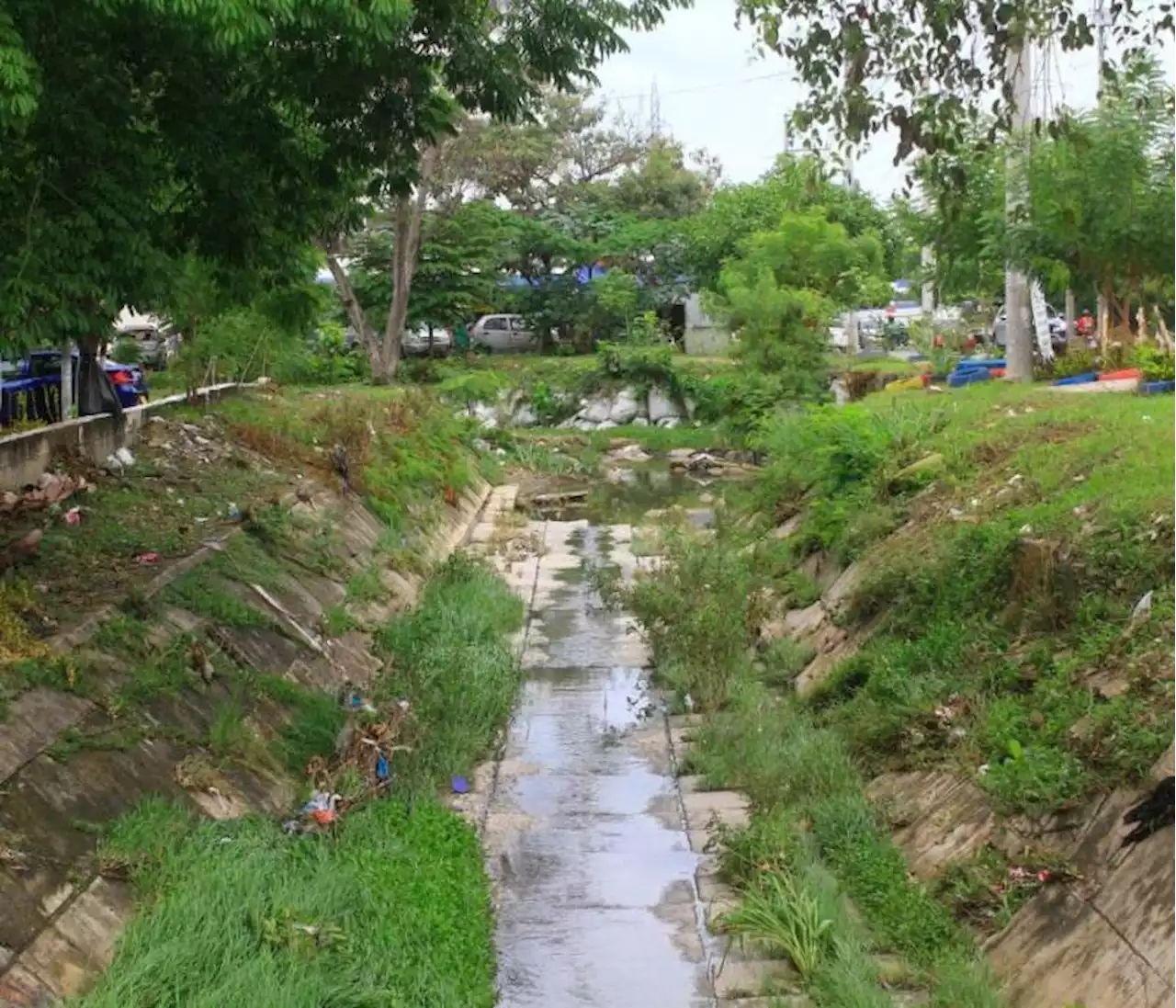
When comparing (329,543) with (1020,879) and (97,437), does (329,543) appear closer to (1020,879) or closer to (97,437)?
(97,437)

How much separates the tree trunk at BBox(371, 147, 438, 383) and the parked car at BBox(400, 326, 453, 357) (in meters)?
4.80

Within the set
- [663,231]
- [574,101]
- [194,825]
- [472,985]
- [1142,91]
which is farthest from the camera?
[574,101]

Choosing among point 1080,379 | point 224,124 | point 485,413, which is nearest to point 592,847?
point 224,124

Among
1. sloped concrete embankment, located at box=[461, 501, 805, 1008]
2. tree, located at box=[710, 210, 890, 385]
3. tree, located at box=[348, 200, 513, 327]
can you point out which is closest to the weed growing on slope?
sloped concrete embankment, located at box=[461, 501, 805, 1008]

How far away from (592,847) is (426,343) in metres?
34.7

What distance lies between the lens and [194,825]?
7.19 metres

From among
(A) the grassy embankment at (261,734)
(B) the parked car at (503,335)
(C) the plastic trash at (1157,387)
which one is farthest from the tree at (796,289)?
(A) the grassy embankment at (261,734)

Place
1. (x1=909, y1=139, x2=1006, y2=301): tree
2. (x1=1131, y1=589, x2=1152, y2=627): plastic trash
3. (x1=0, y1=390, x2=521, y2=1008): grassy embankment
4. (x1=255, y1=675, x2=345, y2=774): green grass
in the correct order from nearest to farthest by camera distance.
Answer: (x1=0, y1=390, x2=521, y2=1008): grassy embankment
(x1=1131, y1=589, x2=1152, y2=627): plastic trash
(x1=255, y1=675, x2=345, y2=774): green grass
(x1=909, y1=139, x2=1006, y2=301): tree

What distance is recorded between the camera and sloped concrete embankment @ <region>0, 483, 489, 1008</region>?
5773 mm

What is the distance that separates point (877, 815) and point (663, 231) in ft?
116

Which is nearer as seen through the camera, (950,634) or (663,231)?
(950,634)

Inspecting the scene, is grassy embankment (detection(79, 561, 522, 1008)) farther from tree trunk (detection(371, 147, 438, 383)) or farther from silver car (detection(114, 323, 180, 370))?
tree trunk (detection(371, 147, 438, 383))

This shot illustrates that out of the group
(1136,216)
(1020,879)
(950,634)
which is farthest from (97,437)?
(1136,216)

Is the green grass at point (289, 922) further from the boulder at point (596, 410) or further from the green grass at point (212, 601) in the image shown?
the boulder at point (596, 410)
